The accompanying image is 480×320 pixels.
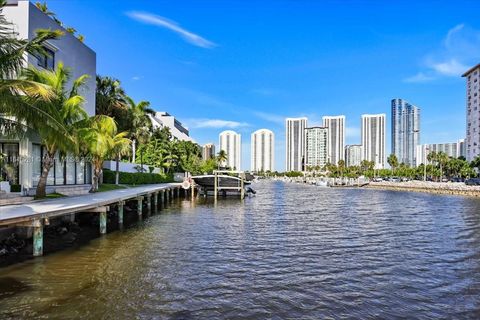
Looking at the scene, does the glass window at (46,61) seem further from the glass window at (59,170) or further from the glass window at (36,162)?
the glass window at (59,170)

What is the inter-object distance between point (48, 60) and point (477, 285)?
25604 mm

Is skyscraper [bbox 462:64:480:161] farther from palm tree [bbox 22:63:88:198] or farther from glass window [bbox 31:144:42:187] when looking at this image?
glass window [bbox 31:144:42:187]

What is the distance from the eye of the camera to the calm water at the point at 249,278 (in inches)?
329

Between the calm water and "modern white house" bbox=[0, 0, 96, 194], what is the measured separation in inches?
293

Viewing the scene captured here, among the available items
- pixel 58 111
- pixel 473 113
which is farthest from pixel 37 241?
pixel 473 113

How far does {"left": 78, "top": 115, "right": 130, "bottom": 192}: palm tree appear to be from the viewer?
23.3m

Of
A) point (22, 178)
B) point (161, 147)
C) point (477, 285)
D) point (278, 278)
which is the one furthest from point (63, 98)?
point (161, 147)

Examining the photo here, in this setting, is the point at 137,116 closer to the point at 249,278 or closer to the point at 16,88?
the point at 16,88

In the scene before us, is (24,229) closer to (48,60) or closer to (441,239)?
(48,60)

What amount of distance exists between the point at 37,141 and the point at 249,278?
17.3 m

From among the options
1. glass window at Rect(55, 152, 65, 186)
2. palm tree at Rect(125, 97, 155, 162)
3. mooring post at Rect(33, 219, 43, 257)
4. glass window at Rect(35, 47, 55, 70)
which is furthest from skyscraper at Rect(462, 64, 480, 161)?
mooring post at Rect(33, 219, 43, 257)

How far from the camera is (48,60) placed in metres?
23.8

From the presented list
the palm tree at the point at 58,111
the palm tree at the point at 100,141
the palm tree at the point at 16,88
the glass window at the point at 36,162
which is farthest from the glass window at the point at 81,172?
the palm tree at the point at 16,88

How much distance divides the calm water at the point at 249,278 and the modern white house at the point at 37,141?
7.43 meters
